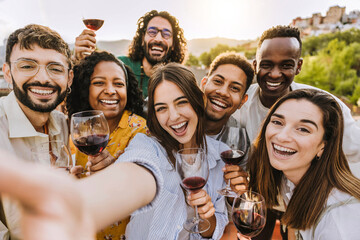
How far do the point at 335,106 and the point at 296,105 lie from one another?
33 centimetres

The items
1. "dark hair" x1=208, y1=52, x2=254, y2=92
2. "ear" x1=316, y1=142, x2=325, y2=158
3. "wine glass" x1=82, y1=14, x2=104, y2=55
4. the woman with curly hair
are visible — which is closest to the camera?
"ear" x1=316, y1=142, x2=325, y2=158

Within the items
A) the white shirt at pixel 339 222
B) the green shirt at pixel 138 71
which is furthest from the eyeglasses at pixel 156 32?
the white shirt at pixel 339 222

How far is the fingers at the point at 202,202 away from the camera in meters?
1.58

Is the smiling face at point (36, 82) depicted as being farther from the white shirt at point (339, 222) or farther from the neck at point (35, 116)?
the white shirt at point (339, 222)

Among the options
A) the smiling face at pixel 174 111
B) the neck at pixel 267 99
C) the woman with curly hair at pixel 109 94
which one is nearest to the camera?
the smiling face at pixel 174 111

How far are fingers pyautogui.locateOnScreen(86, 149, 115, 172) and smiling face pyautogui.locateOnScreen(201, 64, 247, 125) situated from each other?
127cm

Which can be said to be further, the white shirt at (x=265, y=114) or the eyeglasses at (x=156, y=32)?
the eyeglasses at (x=156, y=32)

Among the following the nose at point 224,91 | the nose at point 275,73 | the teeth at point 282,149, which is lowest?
the teeth at point 282,149

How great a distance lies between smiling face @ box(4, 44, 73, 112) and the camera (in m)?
2.12

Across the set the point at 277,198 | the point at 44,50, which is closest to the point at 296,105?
the point at 277,198

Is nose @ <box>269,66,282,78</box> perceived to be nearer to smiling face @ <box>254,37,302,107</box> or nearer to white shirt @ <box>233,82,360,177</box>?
smiling face @ <box>254,37,302,107</box>

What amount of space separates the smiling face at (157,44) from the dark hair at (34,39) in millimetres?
2090

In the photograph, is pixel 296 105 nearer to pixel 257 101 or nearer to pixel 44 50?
pixel 257 101

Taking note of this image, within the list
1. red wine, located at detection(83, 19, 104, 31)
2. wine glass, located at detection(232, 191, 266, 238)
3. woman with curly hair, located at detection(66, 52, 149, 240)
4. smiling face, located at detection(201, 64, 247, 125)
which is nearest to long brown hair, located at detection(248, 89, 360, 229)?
wine glass, located at detection(232, 191, 266, 238)
